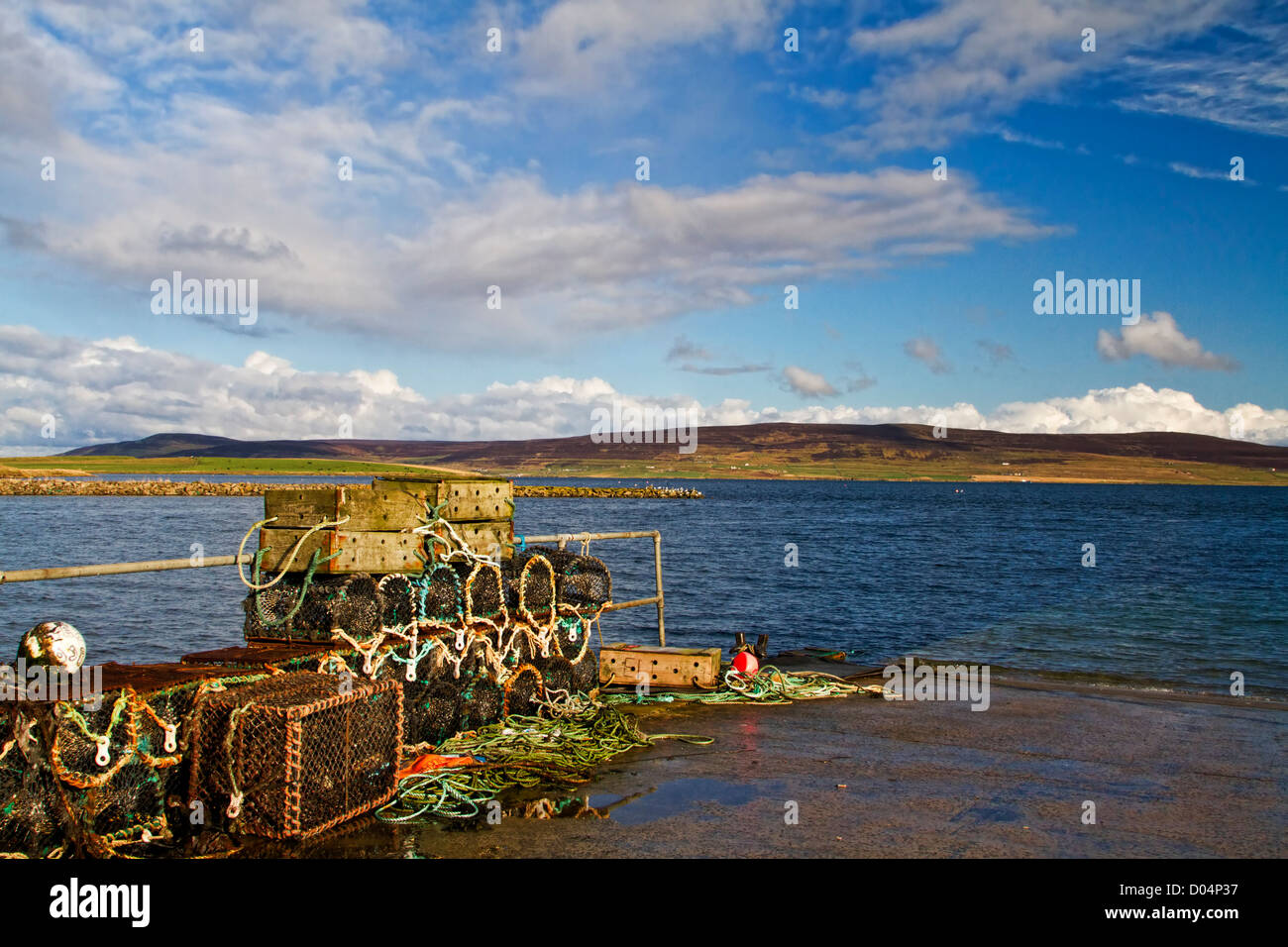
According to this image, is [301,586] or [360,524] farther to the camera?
[360,524]

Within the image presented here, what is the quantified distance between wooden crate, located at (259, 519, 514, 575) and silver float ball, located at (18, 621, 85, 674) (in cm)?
260

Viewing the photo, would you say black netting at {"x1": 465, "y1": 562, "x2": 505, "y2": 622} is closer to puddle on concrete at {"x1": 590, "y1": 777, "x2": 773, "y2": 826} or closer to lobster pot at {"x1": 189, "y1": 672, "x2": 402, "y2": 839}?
puddle on concrete at {"x1": 590, "y1": 777, "x2": 773, "y2": 826}

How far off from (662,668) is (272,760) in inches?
279

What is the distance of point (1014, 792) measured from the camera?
323 inches

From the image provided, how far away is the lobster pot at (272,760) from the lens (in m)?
6.39

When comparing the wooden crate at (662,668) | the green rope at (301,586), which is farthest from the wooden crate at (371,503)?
the wooden crate at (662,668)

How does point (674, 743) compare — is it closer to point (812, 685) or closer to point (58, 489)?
point (812, 685)

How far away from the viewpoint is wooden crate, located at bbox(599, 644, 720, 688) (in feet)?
41.9

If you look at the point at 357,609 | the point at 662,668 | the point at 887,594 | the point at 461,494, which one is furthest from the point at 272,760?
the point at 887,594

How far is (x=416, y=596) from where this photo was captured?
8.95m

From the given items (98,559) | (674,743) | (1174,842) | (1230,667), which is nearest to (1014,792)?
(1174,842)

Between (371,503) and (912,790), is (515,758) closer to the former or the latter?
(371,503)
